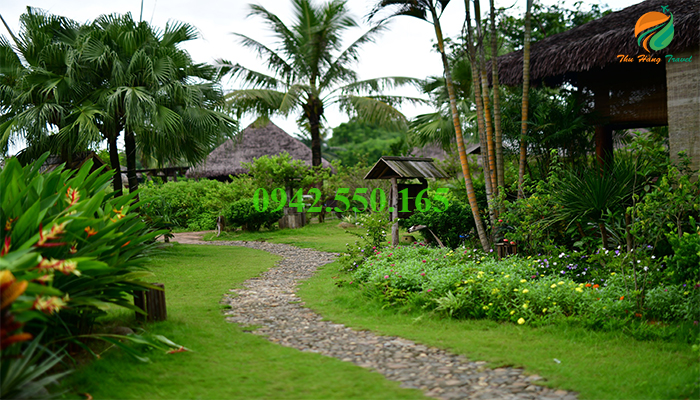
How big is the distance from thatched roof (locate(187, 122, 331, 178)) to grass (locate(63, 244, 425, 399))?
19631 mm

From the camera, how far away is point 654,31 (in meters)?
7.14

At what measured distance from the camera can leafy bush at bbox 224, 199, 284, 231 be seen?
1520 cm

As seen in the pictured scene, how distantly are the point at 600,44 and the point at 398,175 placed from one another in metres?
4.39

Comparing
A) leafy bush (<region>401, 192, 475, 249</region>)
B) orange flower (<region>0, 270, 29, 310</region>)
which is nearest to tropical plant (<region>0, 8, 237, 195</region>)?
leafy bush (<region>401, 192, 475, 249</region>)

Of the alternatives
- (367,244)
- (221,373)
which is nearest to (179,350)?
(221,373)

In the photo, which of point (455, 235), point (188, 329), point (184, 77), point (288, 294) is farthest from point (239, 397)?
point (184, 77)

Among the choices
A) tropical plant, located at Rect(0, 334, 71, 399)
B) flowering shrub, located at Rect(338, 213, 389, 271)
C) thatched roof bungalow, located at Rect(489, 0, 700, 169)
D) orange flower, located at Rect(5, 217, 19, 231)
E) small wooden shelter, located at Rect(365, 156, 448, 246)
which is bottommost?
tropical plant, located at Rect(0, 334, 71, 399)

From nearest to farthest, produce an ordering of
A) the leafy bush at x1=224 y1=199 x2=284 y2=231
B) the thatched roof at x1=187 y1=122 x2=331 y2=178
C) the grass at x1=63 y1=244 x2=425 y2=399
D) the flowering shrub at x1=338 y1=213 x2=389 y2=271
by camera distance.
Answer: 1. the grass at x1=63 y1=244 x2=425 y2=399
2. the flowering shrub at x1=338 y1=213 x2=389 y2=271
3. the leafy bush at x1=224 y1=199 x2=284 y2=231
4. the thatched roof at x1=187 y1=122 x2=331 y2=178

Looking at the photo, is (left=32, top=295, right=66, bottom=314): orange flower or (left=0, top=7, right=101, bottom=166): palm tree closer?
(left=32, top=295, right=66, bottom=314): orange flower

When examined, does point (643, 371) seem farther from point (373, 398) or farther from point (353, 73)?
point (353, 73)

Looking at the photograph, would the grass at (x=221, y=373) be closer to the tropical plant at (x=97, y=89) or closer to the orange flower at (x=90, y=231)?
the orange flower at (x=90, y=231)

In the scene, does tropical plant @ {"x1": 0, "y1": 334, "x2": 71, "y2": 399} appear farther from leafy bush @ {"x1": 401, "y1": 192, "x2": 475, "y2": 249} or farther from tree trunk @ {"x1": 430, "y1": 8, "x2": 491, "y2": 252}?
leafy bush @ {"x1": 401, "y1": 192, "x2": 475, "y2": 249}

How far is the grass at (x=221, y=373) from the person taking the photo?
3396 mm

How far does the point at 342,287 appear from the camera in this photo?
691 cm
